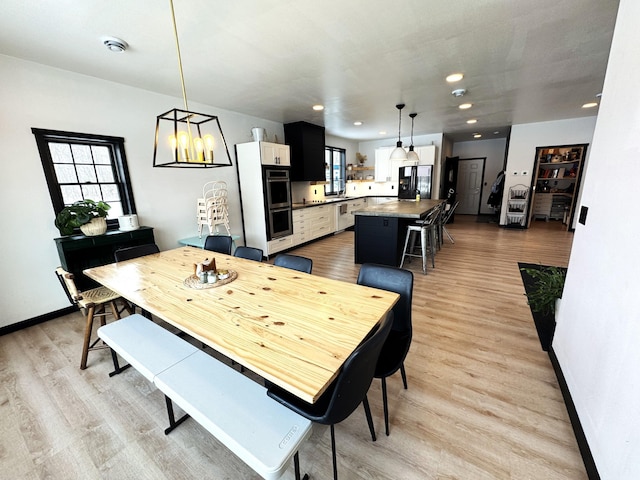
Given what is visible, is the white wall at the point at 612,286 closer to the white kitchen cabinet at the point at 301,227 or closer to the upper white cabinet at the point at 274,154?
the upper white cabinet at the point at 274,154

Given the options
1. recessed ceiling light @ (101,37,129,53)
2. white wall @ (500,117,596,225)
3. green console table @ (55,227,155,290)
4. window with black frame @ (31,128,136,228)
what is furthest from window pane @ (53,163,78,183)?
white wall @ (500,117,596,225)

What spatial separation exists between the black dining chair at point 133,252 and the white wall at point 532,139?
8.09 metres

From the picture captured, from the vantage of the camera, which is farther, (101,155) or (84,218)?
(101,155)

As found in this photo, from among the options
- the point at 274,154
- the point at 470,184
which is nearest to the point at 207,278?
the point at 274,154

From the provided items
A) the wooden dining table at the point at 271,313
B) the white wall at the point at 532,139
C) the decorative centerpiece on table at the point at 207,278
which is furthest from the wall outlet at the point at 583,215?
the white wall at the point at 532,139

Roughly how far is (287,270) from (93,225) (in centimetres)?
251

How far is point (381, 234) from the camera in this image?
4.01 m

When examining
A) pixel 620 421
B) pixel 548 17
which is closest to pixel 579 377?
pixel 620 421

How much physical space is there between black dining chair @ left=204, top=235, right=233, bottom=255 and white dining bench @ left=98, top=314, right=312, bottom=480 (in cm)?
135

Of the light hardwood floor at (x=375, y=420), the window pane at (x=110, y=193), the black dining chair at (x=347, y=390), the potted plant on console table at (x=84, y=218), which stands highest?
the window pane at (x=110, y=193)

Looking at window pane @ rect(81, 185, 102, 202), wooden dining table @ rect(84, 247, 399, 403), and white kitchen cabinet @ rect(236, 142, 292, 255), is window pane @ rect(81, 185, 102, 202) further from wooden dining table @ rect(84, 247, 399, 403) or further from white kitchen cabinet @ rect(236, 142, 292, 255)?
white kitchen cabinet @ rect(236, 142, 292, 255)

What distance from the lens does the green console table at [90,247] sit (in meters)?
2.78

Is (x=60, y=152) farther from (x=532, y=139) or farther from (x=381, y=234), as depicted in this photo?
(x=532, y=139)

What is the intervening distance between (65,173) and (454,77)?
15.8 feet
